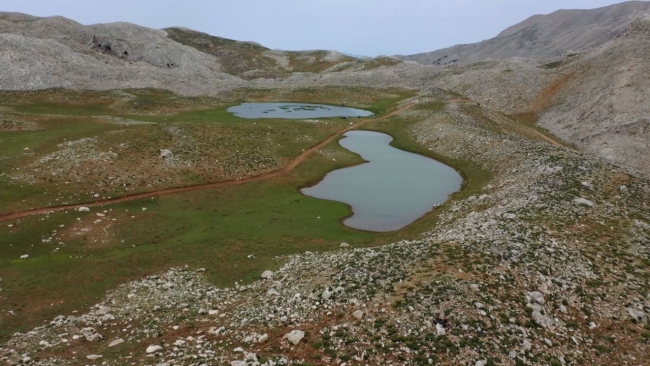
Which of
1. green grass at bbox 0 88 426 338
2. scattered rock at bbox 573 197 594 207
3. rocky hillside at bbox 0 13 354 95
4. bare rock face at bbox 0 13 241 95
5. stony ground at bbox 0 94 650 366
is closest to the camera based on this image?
stony ground at bbox 0 94 650 366

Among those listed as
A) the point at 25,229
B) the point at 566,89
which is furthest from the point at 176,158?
the point at 566,89

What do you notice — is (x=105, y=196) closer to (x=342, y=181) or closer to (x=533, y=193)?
(x=342, y=181)

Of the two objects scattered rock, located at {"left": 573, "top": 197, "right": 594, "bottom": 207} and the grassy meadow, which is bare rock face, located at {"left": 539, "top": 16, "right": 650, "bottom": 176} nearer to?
scattered rock, located at {"left": 573, "top": 197, "right": 594, "bottom": 207}

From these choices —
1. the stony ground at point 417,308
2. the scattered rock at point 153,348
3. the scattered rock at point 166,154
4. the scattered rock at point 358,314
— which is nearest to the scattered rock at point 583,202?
the stony ground at point 417,308

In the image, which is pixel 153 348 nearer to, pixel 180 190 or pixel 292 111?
pixel 180 190

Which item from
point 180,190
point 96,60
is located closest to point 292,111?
point 180,190

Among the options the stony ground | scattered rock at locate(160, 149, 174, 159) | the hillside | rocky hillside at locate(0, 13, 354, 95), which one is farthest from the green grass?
rocky hillside at locate(0, 13, 354, 95)
